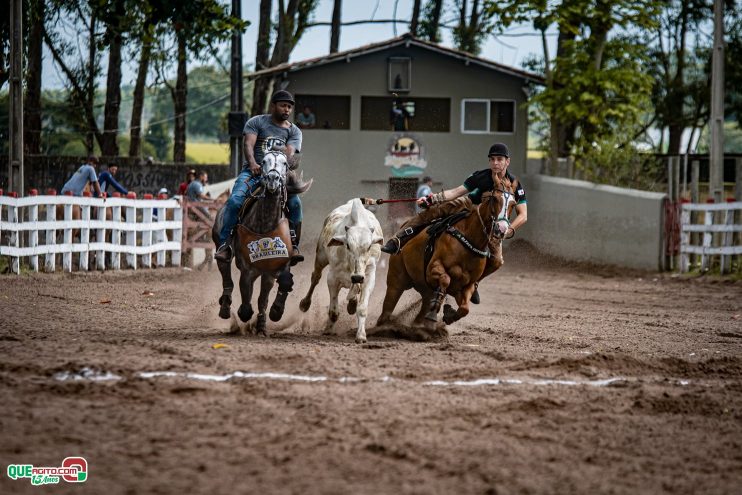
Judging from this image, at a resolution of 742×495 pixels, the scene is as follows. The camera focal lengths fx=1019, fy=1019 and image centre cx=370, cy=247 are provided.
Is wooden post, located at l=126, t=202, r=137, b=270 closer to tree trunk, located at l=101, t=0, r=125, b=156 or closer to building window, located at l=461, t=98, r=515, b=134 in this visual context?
building window, located at l=461, t=98, r=515, b=134

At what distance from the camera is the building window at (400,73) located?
34.4m

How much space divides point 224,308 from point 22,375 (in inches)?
151

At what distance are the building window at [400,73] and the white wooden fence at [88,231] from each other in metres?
14.0

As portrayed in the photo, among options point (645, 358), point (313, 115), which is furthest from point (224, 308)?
point (313, 115)

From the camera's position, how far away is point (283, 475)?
5371 mm

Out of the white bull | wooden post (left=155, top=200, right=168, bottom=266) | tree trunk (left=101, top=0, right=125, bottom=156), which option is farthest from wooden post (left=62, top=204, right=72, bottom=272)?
tree trunk (left=101, top=0, right=125, bottom=156)

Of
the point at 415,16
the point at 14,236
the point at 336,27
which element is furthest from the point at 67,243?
the point at 415,16

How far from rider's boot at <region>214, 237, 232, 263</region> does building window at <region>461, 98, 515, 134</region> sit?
24.6 metres

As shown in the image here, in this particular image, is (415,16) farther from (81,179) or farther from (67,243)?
(67,243)

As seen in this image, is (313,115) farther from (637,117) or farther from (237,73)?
(637,117)

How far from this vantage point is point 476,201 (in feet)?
37.7

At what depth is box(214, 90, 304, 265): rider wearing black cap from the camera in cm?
1107

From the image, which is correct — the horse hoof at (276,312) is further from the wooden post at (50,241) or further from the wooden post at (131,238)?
the wooden post at (131,238)

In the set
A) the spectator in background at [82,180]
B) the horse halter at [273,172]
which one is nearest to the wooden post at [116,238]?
the spectator in background at [82,180]
